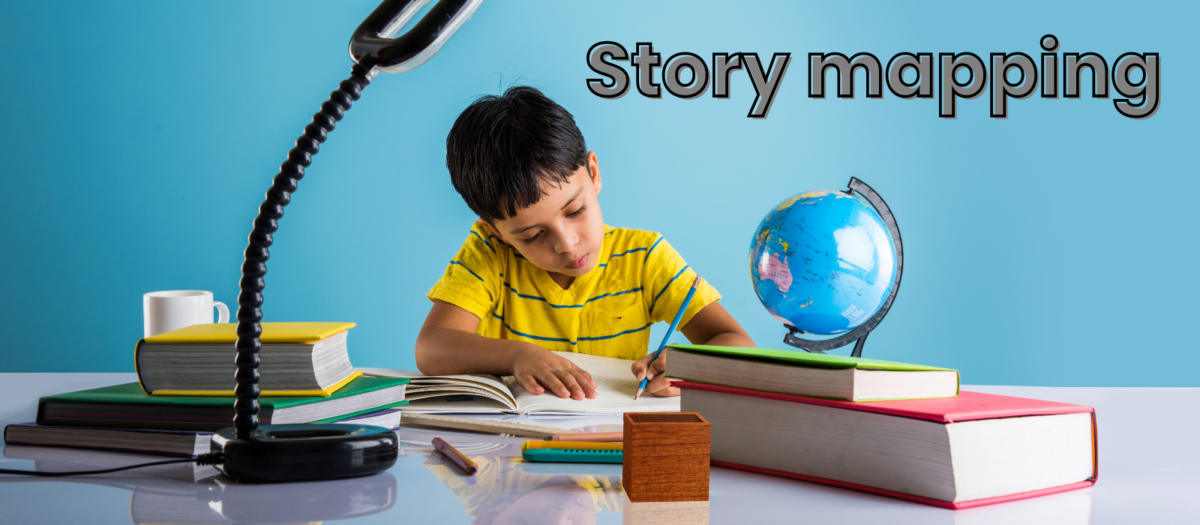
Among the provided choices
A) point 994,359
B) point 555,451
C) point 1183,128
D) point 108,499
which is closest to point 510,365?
point 555,451

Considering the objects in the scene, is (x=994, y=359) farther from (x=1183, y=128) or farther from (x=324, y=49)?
(x=324, y=49)

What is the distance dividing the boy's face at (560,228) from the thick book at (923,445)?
2.04 ft

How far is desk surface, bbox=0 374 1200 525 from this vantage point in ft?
1.48

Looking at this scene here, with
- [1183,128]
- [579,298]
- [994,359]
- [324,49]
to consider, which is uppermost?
[324,49]

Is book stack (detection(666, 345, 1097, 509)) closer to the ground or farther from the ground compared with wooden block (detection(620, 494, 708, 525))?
farther from the ground

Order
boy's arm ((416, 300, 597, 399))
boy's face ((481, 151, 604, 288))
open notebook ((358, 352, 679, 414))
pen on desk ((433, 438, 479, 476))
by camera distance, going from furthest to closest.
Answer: boy's face ((481, 151, 604, 288)) → boy's arm ((416, 300, 597, 399)) → open notebook ((358, 352, 679, 414)) → pen on desk ((433, 438, 479, 476))

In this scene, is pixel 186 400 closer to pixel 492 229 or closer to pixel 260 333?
pixel 260 333

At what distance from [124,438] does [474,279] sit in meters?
0.72

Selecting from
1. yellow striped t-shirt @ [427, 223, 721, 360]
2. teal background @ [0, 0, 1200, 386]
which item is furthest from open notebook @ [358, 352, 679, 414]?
teal background @ [0, 0, 1200, 386]

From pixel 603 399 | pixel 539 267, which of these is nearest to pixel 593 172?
pixel 539 267

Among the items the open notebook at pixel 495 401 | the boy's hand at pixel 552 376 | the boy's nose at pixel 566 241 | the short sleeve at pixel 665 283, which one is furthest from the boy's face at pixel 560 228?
the open notebook at pixel 495 401

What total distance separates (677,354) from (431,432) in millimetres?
258

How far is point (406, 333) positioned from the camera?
8.70ft

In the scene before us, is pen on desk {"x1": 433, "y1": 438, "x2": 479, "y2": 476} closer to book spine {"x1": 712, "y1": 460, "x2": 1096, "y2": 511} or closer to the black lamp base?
the black lamp base
